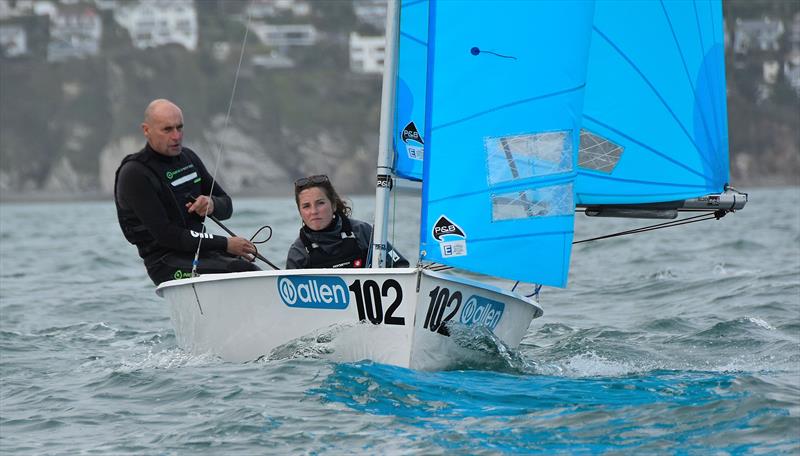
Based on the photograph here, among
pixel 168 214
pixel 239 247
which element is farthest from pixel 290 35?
pixel 239 247

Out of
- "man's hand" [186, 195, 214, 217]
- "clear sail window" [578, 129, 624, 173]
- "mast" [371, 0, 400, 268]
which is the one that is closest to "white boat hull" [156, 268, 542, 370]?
"mast" [371, 0, 400, 268]

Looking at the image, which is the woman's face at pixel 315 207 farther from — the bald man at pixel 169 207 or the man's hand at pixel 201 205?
the man's hand at pixel 201 205

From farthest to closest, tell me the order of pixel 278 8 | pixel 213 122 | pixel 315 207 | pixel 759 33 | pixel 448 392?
pixel 278 8 → pixel 213 122 → pixel 759 33 → pixel 315 207 → pixel 448 392

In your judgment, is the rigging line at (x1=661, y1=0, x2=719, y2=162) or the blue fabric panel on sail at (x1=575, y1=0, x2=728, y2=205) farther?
the rigging line at (x1=661, y1=0, x2=719, y2=162)

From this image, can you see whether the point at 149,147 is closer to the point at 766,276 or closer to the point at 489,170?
the point at 489,170

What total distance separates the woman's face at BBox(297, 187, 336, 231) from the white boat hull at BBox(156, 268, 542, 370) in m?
0.50

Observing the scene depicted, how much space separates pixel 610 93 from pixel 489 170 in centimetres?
148

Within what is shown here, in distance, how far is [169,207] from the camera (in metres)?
6.42

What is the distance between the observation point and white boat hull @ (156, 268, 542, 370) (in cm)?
527

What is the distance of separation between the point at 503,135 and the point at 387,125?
2.10 ft

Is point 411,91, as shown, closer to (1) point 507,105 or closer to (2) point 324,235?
(1) point 507,105

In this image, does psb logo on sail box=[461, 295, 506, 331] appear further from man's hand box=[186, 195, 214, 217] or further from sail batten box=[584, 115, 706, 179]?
man's hand box=[186, 195, 214, 217]

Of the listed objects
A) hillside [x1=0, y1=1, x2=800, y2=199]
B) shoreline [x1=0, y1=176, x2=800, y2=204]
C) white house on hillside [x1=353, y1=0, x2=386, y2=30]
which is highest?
white house on hillside [x1=353, y1=0, x2=386, y2=30]

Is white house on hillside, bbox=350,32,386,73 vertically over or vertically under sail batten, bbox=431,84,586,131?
over
